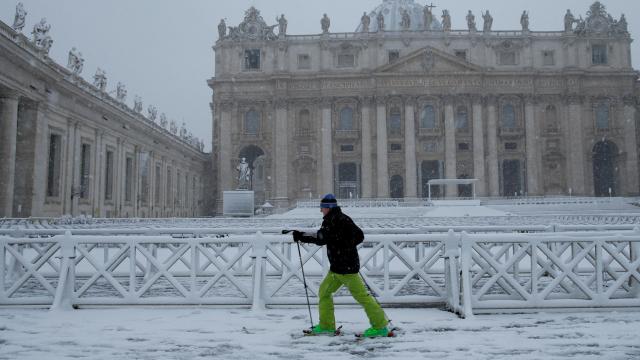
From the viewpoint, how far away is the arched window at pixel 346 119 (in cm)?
6656

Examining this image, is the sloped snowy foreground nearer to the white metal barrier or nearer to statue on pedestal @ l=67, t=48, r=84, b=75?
the white metal barrier

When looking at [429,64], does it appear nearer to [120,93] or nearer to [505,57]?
[505,57]

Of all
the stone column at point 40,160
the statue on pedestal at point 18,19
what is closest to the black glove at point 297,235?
the stone column at point 40,160

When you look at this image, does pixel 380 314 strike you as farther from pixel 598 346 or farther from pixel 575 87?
pixel 575 87

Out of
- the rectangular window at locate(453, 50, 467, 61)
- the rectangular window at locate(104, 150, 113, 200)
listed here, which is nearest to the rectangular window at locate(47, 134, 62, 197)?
the rectangular window at locate(104, 150, 113, 200)

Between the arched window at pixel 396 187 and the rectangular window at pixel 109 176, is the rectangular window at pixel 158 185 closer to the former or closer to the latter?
the rectangular window at pixel 109 176

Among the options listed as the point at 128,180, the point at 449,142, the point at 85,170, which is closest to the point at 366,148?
the point at 449,142

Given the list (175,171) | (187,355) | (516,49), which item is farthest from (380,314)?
(516,49)

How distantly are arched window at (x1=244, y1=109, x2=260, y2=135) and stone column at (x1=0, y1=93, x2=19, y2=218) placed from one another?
38972 mm

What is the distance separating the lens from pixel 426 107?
6594cm

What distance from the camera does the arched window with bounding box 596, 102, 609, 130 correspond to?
6662 cm

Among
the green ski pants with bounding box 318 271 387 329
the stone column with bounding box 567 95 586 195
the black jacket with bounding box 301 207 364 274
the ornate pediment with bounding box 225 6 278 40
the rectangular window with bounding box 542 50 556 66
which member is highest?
the ornate pediment with bounding box 225 6 278 40

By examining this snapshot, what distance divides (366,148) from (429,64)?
12.1 metres

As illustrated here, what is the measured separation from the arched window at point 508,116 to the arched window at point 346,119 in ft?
60.2
